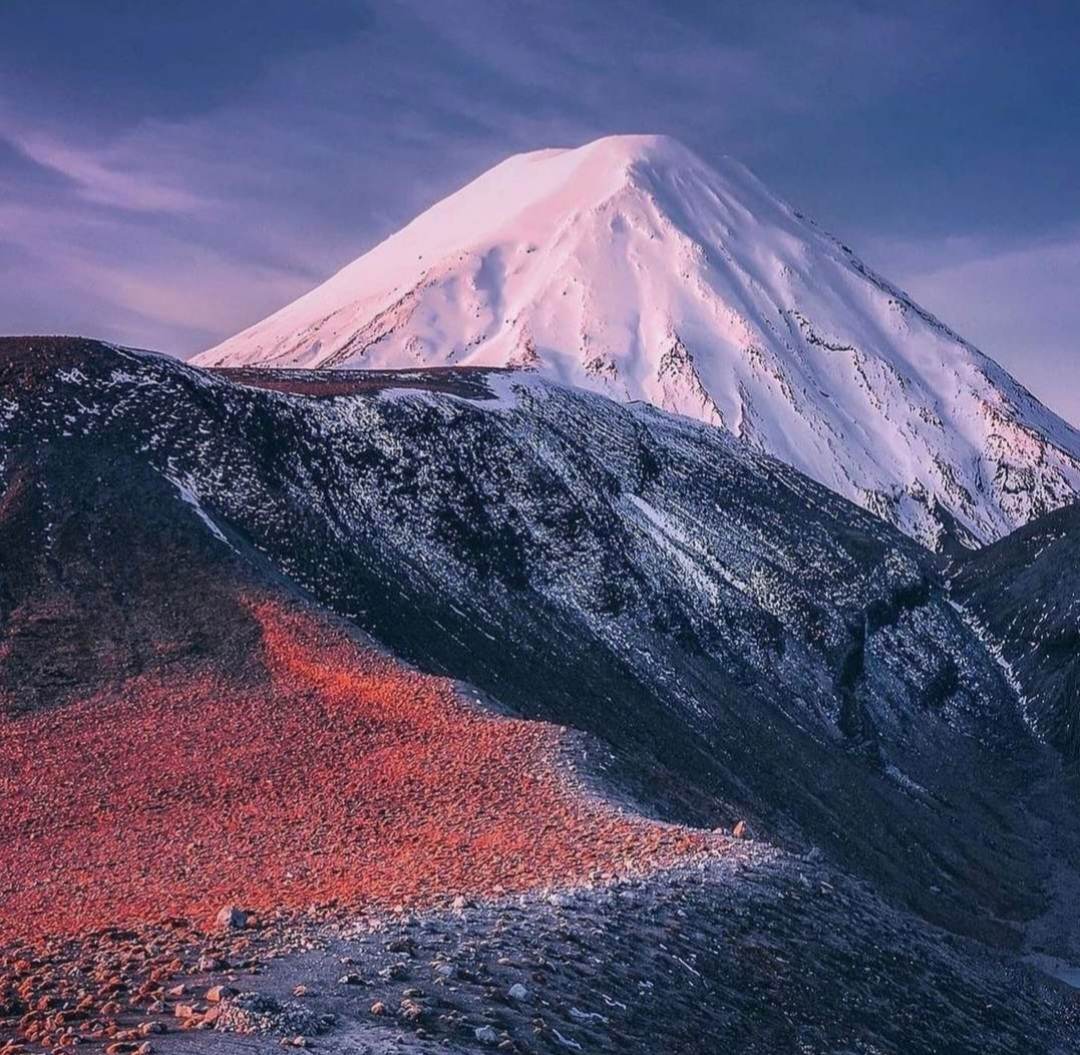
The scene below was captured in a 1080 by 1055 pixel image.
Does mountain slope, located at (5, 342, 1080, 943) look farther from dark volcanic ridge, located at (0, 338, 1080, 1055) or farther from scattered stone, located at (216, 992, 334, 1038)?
scattered stone, located at (216, 992, 334, 1038)

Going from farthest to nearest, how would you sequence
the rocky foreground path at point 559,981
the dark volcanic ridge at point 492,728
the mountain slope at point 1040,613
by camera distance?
the mountain slope at point 1040,613 → the dark volcanic ridge at point 492,728 → the rocky foreground path at point 559,981

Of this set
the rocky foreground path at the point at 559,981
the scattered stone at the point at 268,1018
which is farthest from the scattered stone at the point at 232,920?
the scattered stone at the point at 268,1018

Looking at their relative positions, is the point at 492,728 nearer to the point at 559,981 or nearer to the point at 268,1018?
the point at 559,981

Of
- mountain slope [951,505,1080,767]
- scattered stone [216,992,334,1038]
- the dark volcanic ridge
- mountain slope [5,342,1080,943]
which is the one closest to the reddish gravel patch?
the dark volcanic ridge

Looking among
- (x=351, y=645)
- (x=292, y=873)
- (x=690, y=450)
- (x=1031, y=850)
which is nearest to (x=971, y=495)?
(x=690, y=450)

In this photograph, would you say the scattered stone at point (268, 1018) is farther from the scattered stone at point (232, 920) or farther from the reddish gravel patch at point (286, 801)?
the reddish gravel patch at point (286, 801)

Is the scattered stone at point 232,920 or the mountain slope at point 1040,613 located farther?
the mountain slope at point 1040,613
